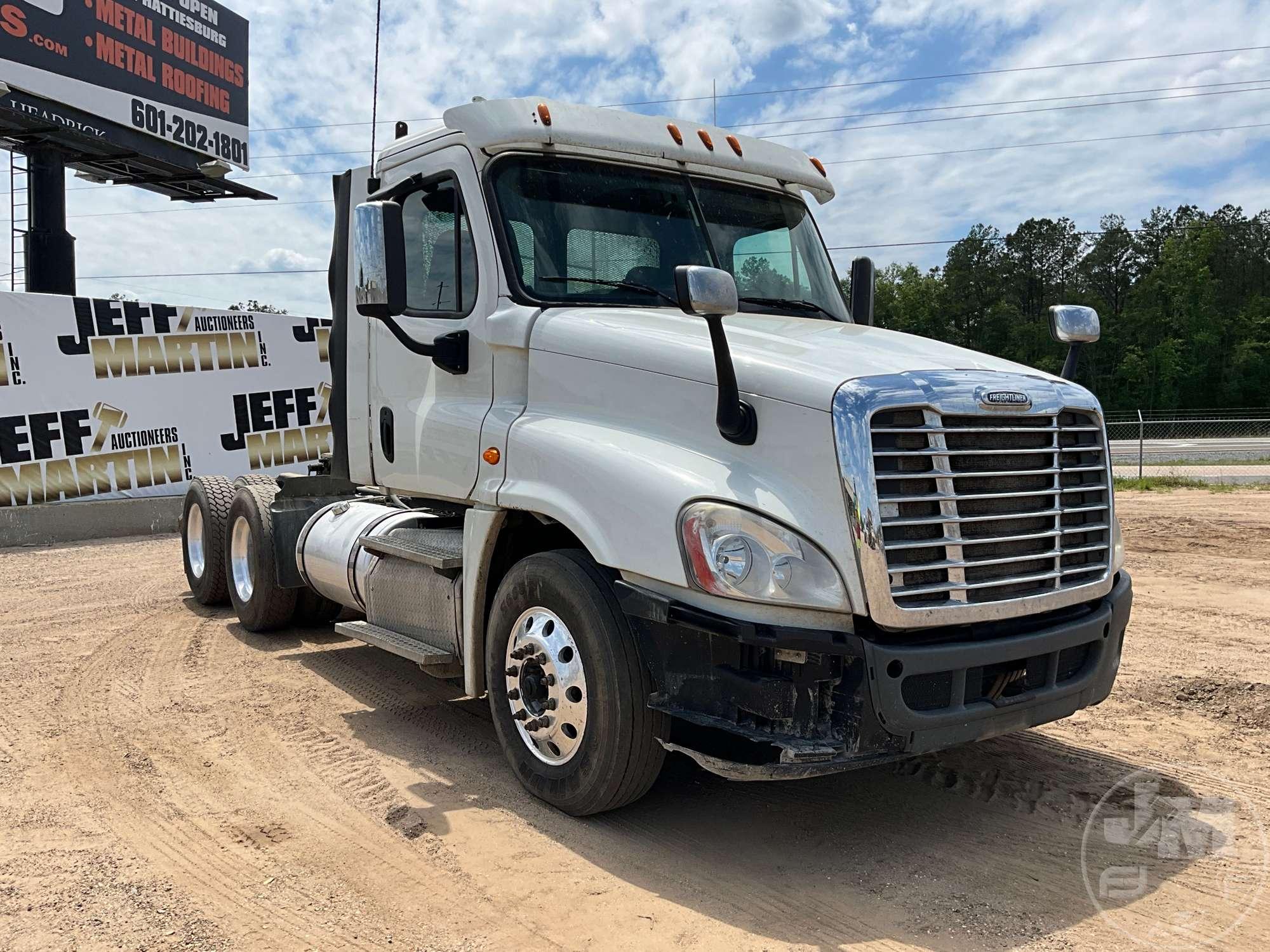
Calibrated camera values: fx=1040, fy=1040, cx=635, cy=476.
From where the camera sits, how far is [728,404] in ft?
12.3

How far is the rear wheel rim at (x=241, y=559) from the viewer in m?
7.89

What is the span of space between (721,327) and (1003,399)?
41.4 inches

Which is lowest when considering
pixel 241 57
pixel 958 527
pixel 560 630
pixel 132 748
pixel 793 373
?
pixel 132 748

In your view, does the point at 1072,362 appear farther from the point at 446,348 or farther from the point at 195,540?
the point at 195,540

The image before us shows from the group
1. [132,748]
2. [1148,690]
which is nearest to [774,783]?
[1148,690]

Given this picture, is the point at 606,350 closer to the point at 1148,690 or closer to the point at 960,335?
the point at 1148,690

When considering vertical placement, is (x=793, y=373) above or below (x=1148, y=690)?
above

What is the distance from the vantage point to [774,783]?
A: 468 centimetres

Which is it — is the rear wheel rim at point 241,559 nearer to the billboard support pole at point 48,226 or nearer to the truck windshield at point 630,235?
the truck windshield at point 630,235

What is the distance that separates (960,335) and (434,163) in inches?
3091

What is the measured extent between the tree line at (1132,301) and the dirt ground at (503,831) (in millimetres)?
57731

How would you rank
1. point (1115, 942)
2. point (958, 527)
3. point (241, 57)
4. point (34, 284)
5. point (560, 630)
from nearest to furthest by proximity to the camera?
point (1115, 942) → point (958, 527) → point (560, 630) → point (34, 284) → point (241, 57)

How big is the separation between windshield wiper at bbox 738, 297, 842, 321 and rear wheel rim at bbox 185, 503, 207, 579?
5705mm

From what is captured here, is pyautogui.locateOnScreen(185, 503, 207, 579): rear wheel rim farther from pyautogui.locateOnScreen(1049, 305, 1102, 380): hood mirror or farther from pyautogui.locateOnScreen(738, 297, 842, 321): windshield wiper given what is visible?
pyautogui.locateOnScreen(1049, 305, 1102, 380): hood mirror
